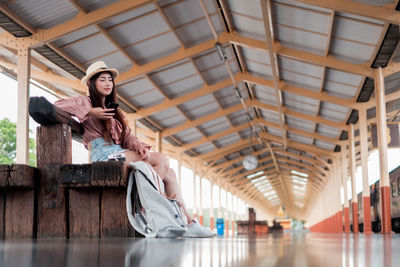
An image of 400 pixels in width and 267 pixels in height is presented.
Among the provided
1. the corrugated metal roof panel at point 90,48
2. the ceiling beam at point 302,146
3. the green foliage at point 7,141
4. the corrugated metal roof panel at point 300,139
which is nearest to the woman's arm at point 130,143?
the corrugated metal roof panel at point 90,48

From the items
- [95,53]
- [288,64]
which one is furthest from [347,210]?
[95,53]

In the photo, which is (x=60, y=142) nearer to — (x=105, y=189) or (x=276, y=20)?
(x=105, y=189)

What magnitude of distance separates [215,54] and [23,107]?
19.9ft

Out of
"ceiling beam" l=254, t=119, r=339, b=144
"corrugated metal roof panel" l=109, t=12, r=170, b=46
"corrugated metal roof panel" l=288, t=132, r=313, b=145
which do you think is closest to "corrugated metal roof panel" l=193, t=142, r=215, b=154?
"ceiling beam" l=254, t=119, r=339, b=144

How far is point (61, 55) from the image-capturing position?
10258mm

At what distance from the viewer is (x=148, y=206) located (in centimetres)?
282

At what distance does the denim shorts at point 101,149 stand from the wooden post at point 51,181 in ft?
1.04

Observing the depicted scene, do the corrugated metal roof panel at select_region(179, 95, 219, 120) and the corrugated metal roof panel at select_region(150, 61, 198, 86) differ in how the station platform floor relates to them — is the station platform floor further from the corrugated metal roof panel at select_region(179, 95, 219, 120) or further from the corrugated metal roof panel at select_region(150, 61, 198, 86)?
the corrugated metal roof panel at select_region(179, 95, 219, 120)

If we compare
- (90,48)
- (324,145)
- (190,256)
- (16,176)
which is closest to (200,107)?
(90,48)

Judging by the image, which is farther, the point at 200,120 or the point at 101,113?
the point at 200,120

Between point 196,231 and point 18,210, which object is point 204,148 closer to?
point 196,231

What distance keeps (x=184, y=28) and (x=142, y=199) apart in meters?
8.83

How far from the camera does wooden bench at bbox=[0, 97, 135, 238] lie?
2719mm

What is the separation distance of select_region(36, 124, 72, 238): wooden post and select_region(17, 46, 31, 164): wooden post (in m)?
5.86
